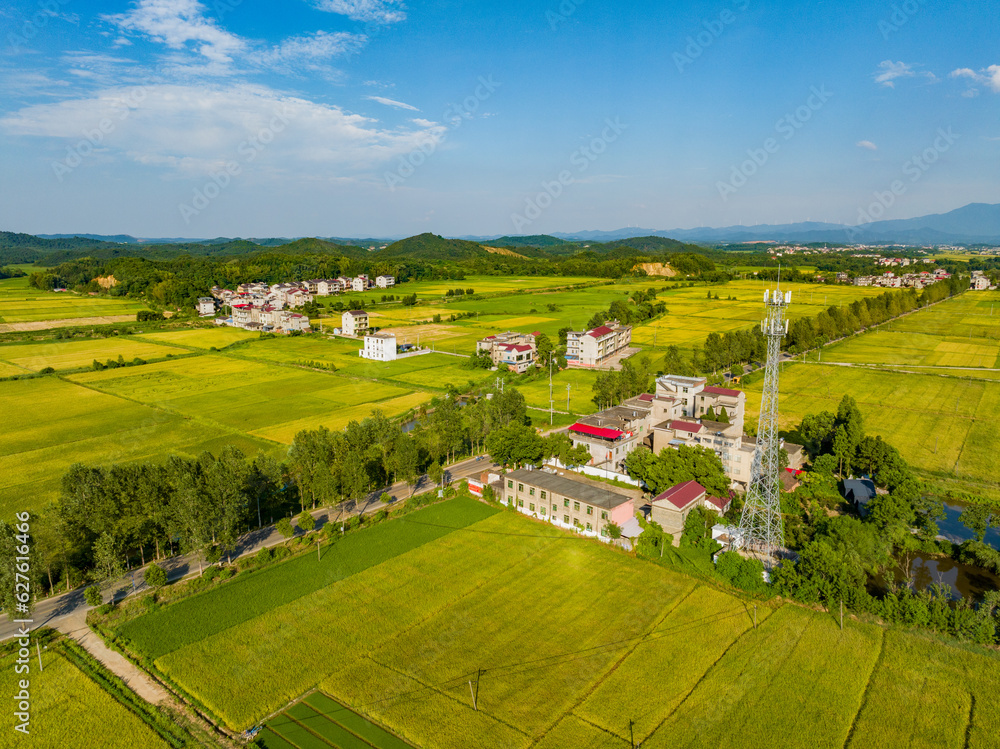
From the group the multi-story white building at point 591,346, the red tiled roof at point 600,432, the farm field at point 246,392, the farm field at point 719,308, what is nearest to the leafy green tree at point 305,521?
the farm field at point 246,392

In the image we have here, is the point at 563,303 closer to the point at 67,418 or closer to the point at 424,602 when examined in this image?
the point at 67,418

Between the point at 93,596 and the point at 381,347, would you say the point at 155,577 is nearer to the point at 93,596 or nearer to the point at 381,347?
the point at 93,596

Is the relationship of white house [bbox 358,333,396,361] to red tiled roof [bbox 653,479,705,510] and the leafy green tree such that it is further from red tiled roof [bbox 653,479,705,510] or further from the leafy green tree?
red tiled roof [bbox 653,479,705,510]

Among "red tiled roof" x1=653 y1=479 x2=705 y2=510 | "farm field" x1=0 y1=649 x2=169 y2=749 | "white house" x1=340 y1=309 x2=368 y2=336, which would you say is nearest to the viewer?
"farm field" x1=0 y1=649 x2=169 y2=749

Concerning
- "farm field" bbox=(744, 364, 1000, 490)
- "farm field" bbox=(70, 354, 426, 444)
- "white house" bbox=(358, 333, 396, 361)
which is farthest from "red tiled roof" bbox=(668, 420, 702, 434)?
"white house" bbox=(358, 333, 396, 361)

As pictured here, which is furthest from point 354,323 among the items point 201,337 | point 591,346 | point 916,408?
point 916,408

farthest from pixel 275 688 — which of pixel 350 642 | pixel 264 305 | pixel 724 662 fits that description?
pixel 264 305
